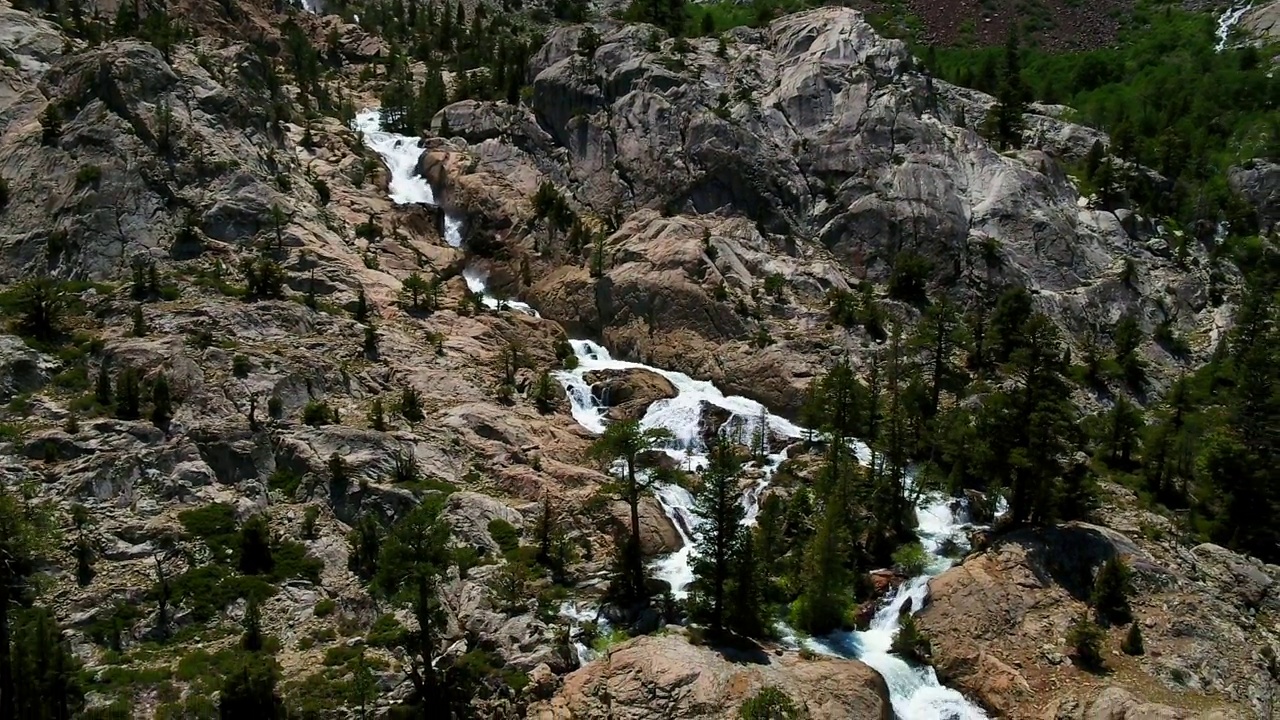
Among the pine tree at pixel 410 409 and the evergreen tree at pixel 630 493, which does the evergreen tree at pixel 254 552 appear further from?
the evergreen tree at pixel 630 493

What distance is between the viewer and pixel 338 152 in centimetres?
9338

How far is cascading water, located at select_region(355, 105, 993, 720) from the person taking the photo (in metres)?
45.9

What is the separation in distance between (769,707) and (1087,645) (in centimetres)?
1842

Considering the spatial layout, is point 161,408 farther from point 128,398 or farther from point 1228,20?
point 1228,20

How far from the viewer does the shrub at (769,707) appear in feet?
122

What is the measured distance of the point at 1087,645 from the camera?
4522 cm

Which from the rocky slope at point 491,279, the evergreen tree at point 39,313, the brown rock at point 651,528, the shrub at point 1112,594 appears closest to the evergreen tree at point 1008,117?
the rocky slope at point 491,279

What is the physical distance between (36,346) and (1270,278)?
340ft

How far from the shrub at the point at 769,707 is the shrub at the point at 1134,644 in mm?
18386

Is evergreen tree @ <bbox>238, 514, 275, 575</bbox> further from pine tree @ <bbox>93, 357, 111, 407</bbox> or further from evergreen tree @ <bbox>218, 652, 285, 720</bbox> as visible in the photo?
pine tree @ <bbox>93, 357, 111, 407</bbox>

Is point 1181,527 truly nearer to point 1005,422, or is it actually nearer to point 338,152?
point 1005,422

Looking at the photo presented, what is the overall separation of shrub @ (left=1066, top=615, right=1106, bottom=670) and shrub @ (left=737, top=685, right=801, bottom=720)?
1599 centimetres

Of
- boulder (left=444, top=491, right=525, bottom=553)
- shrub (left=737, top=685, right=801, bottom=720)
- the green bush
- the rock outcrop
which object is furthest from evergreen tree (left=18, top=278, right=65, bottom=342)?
the rock outcrop

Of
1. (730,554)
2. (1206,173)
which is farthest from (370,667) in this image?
(1206,173)
